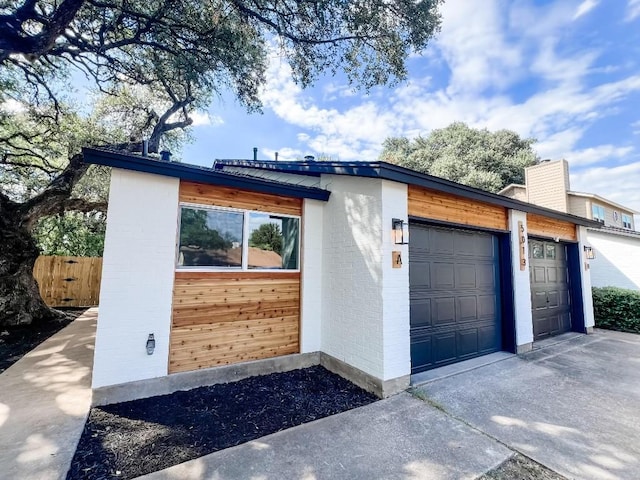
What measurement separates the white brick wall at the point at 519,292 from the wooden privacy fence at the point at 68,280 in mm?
13711

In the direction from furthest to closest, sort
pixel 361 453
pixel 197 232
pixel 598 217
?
pixel 598 217 < pixel 197 232 < pixel 361 453

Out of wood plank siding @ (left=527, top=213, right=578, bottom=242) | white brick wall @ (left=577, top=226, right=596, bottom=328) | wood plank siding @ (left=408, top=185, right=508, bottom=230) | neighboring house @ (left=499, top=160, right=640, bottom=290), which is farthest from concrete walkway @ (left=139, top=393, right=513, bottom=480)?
neighboring house @ (left=499, top=160, right=640, bottom=290)

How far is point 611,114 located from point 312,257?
52.1 feet

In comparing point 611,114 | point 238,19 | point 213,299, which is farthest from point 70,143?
point 611,114

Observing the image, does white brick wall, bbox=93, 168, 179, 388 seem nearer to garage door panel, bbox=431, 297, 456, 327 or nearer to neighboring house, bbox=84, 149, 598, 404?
neighboring house, bbox=84, 149, 598, 404

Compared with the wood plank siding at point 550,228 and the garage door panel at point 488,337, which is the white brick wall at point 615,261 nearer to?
the wood plank siding at point 550,228

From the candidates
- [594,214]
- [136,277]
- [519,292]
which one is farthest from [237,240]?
[594,214]

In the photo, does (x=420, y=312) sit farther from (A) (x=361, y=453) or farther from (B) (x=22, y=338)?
(B) (x=22, y=338)

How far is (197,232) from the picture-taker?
13.9 feet

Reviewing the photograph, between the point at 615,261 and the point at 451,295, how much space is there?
9.45 m

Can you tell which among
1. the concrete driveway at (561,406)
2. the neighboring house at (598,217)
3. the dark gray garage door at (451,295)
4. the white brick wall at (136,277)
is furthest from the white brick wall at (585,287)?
the white brick wall at (136,277)

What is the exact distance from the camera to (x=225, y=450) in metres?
2.76

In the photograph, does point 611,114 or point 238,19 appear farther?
point 611,114

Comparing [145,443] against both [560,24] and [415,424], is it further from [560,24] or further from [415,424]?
[560,24]
